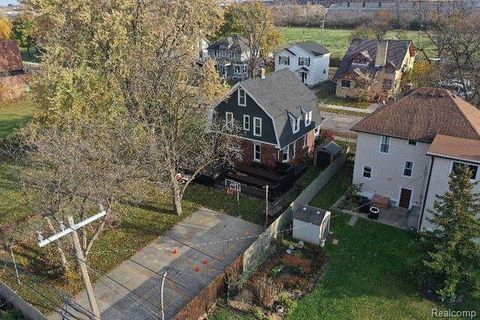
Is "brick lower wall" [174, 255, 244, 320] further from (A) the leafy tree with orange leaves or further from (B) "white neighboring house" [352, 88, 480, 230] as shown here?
(A) the leafy tree with orange leaves

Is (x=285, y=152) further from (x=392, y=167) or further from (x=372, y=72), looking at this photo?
(x=372, y=72)

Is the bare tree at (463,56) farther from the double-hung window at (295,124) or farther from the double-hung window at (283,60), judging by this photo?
the double-hung window at (283,60)

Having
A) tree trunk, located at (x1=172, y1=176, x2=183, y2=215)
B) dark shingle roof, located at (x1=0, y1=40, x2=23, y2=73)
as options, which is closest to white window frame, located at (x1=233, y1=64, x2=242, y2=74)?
dark shingle roof, located at (x1=0, y1=40, x2=23, y2=73)

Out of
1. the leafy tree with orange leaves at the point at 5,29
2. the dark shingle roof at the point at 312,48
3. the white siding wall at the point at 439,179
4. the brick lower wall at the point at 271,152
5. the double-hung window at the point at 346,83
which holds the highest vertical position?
the leafy tree with orange leaves at the point at 5,29

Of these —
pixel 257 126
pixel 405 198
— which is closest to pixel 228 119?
pixel 257 126

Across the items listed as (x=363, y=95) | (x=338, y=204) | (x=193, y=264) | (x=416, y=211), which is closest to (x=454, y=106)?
(x=416, y=211)

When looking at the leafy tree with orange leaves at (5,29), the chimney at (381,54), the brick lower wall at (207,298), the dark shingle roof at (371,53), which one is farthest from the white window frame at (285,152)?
the leafy tree with orange leaves at (5,29)

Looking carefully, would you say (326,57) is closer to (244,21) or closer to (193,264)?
(244,21)
